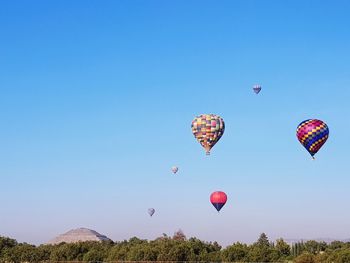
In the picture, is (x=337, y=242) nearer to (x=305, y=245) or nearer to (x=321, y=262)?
(x=305, y=245)

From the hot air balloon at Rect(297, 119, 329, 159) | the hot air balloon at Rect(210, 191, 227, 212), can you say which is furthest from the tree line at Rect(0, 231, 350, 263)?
the hot air balloon at Rect(297, 119, 329, 159)

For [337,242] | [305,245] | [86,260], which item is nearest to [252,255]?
[86,260]

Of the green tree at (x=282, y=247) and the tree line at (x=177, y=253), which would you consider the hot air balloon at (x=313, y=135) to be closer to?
the tree line at (x=177, y=253)

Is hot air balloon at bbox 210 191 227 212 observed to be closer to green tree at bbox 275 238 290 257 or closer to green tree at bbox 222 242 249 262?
green tree at bbox 222 242 249 262

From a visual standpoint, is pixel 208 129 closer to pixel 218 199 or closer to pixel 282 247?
pixel 218 199

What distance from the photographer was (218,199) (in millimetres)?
73000

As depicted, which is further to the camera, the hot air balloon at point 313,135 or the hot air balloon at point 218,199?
the hot air balloon at point 218,199

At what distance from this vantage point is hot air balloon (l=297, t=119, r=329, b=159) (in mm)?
60750

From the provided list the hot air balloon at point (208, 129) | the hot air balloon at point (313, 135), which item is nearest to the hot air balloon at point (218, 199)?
the hot air balloon at point (208, 129)

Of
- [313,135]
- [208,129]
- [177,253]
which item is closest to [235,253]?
[177,253]

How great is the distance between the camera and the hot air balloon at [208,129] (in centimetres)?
6591

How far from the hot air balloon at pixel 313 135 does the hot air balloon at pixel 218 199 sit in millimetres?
15126

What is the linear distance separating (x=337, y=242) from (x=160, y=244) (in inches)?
1892

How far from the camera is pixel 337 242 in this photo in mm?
121875
